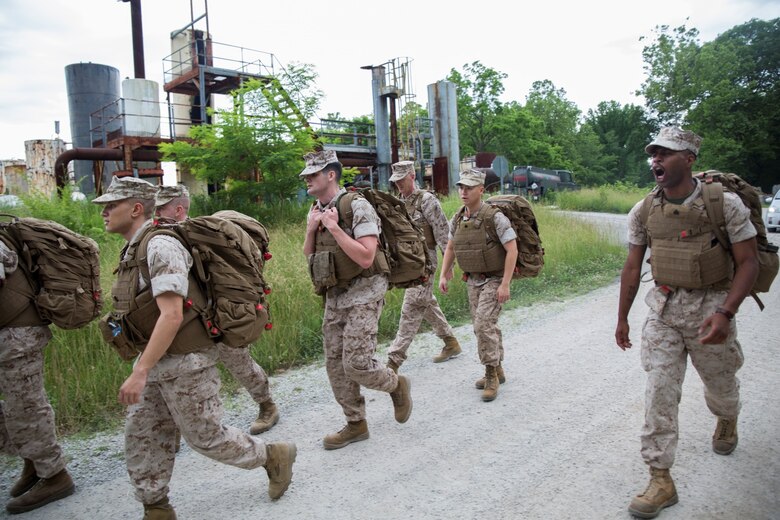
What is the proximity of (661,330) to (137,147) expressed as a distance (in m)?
17.7

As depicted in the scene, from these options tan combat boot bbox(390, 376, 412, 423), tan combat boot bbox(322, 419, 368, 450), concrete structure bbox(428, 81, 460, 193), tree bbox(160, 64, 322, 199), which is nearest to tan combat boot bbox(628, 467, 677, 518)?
tan combat boot bbox(390, 376, 412, 423)

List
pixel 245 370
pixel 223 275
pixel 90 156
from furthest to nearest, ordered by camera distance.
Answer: pixel 90 156, pixel 245 370, pixel 223 275

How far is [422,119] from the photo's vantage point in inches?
902

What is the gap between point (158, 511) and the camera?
2820 mm

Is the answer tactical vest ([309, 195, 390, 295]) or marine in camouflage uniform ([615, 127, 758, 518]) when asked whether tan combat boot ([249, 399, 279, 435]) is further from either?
marine in camouflage uniform ([615, 127, 758, 518])

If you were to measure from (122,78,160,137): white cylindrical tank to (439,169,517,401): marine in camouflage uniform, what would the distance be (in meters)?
16.5

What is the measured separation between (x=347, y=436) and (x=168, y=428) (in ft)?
4.53

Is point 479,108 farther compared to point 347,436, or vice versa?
point 479,108

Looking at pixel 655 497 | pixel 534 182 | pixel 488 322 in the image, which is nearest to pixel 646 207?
pixel 655 497

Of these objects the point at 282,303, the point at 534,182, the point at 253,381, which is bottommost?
the point at 253,381

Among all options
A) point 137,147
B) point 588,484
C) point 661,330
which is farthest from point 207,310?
point 137,147

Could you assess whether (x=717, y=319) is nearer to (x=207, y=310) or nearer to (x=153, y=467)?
(x=207, y=310)

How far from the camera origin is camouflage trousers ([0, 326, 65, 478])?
11.0ft

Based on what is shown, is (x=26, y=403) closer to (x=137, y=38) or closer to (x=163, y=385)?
(x=163, y=385)
